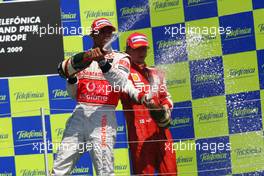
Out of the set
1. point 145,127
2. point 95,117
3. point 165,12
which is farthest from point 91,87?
point 165,12

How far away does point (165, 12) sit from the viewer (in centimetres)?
763

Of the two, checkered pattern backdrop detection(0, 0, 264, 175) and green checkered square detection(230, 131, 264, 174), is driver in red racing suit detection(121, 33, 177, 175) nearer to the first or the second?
checkered pattern backdrop detection(0, 0, 264, 175)

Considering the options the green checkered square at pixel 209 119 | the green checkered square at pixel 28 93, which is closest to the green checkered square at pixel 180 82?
the green checkered square at pixel 209 119

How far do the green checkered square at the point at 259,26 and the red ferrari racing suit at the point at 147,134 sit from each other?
1.47 meters

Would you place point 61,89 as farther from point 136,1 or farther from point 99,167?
point 99,167

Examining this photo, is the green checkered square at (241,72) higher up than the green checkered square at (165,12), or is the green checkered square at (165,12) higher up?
the green checkered square at (165,12)

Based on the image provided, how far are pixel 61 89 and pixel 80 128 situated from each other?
2.17 metres

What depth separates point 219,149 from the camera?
7504 mm

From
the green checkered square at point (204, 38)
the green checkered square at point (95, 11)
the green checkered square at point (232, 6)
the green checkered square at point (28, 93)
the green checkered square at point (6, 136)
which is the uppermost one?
the green checkered square at point (95, 11)

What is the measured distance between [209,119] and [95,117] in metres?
2.19

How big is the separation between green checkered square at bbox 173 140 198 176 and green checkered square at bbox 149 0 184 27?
3.64 ft

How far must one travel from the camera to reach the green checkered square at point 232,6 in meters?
7.31

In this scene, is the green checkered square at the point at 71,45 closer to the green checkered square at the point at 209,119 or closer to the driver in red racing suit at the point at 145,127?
the green checkered square at the point at 209,119

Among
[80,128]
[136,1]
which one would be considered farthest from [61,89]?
[80,128]
